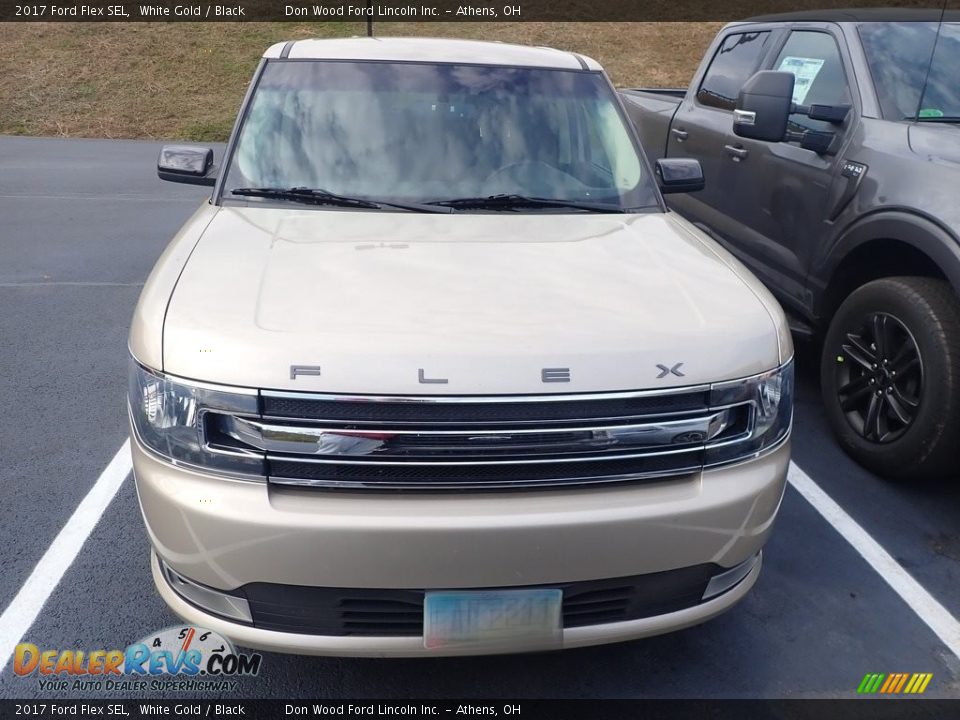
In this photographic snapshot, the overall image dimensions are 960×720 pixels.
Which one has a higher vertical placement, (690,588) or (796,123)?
(796,123)

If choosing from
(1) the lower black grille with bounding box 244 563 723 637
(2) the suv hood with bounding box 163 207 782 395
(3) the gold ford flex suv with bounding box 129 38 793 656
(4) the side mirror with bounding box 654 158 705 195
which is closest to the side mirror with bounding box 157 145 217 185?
(2) the suv hood with bounding box 163 207 782 395

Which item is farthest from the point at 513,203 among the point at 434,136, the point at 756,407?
the point at 756,407

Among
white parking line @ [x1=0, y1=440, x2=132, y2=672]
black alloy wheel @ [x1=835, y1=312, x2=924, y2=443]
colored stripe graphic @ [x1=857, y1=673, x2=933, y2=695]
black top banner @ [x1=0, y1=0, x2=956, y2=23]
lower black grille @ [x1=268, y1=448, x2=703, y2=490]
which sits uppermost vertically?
lower black grille @ [x1=268, y1=448, x2=703, y2=490]

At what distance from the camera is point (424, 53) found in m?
3.49

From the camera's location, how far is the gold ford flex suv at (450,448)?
192 centimetres

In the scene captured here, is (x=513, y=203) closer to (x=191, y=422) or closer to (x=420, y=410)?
(x=420, y=410)

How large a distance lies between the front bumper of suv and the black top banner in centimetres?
2531

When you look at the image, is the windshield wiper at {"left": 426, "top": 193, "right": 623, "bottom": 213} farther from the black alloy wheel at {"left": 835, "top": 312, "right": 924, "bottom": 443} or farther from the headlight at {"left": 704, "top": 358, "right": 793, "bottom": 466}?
the black alloy wheel at {"left": 835, "top": 312, "right": 924, "bottom": 443}

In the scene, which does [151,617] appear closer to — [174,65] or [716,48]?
[716,48]

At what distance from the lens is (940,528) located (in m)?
3.36

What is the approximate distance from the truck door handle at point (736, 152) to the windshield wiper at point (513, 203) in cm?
215

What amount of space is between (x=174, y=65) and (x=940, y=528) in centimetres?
2342

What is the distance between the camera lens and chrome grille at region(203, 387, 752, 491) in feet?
6.29

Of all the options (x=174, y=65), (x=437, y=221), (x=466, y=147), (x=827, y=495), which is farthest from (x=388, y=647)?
(x=174, y=65)
